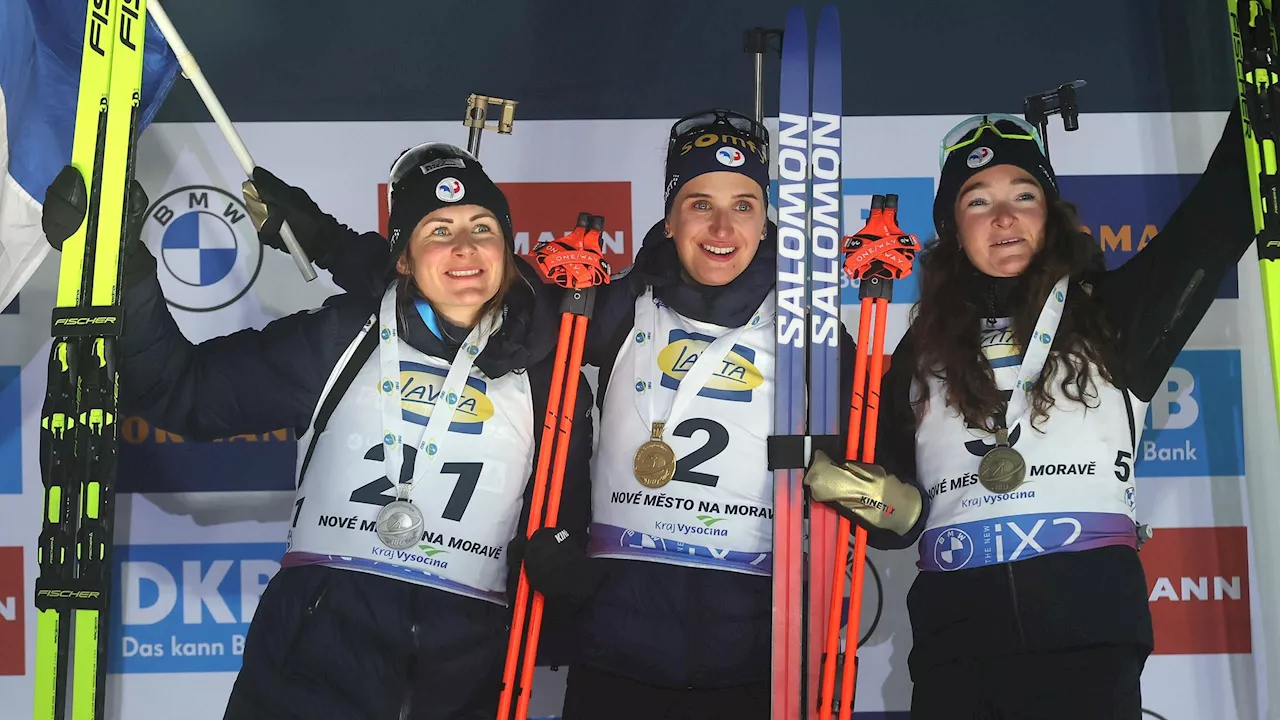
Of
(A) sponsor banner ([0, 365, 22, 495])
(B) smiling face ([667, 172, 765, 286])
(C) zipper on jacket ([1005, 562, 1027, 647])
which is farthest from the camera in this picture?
(A) sponsor banner ([0, 365, 22, 495])

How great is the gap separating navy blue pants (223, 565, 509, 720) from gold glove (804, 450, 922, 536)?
0.76m

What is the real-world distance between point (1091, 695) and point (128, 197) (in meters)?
2.01

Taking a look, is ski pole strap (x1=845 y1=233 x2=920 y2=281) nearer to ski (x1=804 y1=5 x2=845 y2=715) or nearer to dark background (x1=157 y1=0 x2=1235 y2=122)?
ski (x1=804 y1=5 x2=845 y2=715)

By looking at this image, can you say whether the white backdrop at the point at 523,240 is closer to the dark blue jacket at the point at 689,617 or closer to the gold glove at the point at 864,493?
the dark blue jacket at the point at 689,617

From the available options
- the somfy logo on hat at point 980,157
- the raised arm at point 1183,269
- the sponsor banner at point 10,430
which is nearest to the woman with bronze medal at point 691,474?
the somfy logo on hat at point 980,157

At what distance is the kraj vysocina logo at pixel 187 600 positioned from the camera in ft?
10.4

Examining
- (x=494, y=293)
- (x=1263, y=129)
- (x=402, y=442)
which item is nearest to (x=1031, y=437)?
(x=1263, y=129)

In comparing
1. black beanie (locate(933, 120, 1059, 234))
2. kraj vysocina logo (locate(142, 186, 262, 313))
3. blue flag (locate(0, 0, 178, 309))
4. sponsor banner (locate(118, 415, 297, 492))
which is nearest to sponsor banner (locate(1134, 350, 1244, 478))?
black beanie (locate(933, 120, 1059, 234))

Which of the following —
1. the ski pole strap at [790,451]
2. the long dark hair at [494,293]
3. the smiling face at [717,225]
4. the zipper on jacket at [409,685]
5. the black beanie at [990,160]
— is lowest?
the zipper on jacket at [409,685]

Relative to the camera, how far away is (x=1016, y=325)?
2.37m

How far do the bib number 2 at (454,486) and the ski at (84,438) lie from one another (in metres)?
0.46

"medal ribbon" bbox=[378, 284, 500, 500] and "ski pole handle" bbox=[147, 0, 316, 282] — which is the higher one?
"ski pole handle" bbox=[147, 0, 316, 282]

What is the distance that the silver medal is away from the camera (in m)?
2.25

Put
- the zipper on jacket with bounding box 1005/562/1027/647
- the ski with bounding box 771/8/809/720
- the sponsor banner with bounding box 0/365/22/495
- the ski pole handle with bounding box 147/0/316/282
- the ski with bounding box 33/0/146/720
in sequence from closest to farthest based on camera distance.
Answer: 1. the ski with bounding box 33/0/146/720
2. the zipper on jacket with bounding box 1005/562/1027/647
3. the ski with bounding box 771/8/809/720
4. the ski pole handle with bounding box 147/0/316/282
5. the sponsor banner with bounding box 0/365/22/495
